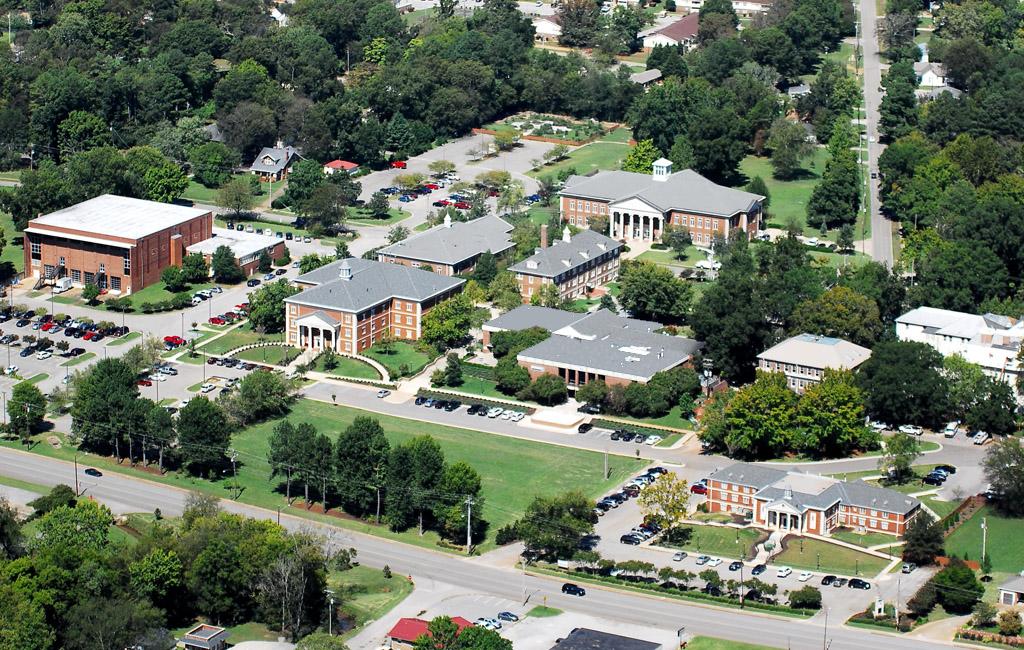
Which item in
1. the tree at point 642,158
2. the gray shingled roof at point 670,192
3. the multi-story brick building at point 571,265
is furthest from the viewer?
the tree at point 642,158

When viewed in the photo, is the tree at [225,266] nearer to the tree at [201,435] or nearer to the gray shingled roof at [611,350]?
the gray shingled roof at [611,350]

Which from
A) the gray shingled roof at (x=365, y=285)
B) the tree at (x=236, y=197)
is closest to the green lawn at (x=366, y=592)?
the gray shingled roof at (x=365, y=285)

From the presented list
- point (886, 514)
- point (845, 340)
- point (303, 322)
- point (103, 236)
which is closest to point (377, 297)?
point (303, 322)

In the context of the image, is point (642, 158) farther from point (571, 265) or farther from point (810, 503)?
point (810, 503)

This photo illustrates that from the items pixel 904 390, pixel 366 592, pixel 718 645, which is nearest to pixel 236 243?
pixel 904 390

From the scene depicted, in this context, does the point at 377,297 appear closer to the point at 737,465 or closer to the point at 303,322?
the point at 303,322

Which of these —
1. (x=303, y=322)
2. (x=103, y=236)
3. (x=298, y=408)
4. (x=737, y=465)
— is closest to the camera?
(x=737, y=465)
